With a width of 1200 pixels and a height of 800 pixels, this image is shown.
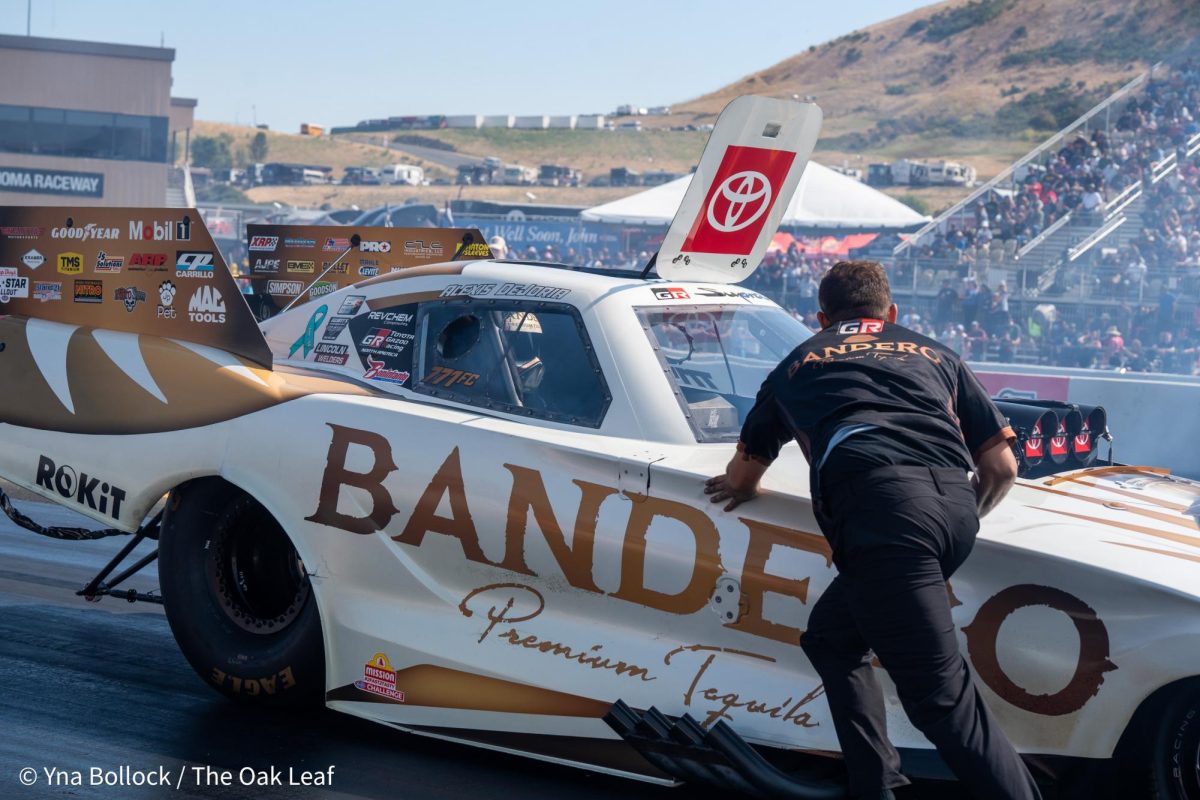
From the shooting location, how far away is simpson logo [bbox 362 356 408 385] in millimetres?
4832

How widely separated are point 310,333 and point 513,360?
1.21 m

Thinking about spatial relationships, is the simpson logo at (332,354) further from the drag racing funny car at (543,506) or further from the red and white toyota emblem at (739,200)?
the red and white toyota emblem at (739,200)

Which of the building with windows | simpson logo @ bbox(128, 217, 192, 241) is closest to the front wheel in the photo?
simpson logo @ bbox(128, 217, 192, 241)

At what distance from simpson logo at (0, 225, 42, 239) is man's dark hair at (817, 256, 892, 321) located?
384cm

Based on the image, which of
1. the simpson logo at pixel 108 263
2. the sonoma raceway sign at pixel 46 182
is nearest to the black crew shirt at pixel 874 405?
the simpson logo at pixel 108 263

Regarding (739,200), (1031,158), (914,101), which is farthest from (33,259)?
(914,101)

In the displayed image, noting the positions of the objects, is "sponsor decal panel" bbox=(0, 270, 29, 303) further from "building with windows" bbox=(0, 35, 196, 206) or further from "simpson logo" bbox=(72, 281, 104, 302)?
"building with windows" bbox=(0, 35, 196, 206)

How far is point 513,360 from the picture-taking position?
4.62 metres

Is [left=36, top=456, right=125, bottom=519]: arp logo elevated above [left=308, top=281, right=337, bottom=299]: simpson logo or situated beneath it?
situated beneath

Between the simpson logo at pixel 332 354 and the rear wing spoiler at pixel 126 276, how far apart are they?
0.96 feet

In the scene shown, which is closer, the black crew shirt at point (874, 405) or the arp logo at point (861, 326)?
the black crew shirt at point (874, 405)

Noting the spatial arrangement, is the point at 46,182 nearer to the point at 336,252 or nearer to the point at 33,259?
the point at 336,252

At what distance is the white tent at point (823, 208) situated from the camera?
2675cm

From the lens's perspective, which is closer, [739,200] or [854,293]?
[854,293]
